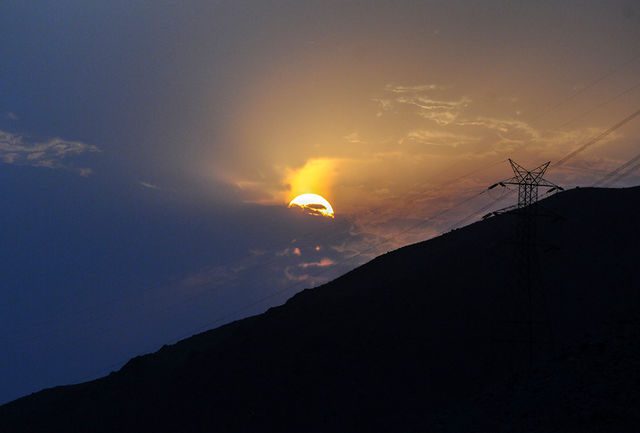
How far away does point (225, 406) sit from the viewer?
67188 mm

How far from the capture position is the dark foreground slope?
3641cm

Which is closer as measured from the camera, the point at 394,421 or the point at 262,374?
the point at 394,421

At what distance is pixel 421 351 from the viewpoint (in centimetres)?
6172

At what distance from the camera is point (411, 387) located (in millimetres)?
56750

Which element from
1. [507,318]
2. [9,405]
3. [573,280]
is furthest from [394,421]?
[9,405]

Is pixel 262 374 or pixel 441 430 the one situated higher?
pixel 262 374

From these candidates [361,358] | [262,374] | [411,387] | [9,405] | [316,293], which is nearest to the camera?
[411,387]

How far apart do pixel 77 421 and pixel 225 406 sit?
2650 centimetres

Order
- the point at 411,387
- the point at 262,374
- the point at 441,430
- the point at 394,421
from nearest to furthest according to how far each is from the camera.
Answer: the point at 441,430
the point at 394,421
the point at 411,387
the point at 262,374

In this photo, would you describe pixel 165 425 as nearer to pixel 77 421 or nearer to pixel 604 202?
pixel 77 421

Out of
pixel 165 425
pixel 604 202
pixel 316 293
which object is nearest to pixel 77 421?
pixel 165 425

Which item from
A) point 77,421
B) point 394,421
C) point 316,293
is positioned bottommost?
point 394,421

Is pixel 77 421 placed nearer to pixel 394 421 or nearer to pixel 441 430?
pixel 394 421

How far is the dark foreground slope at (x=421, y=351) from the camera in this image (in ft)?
119
